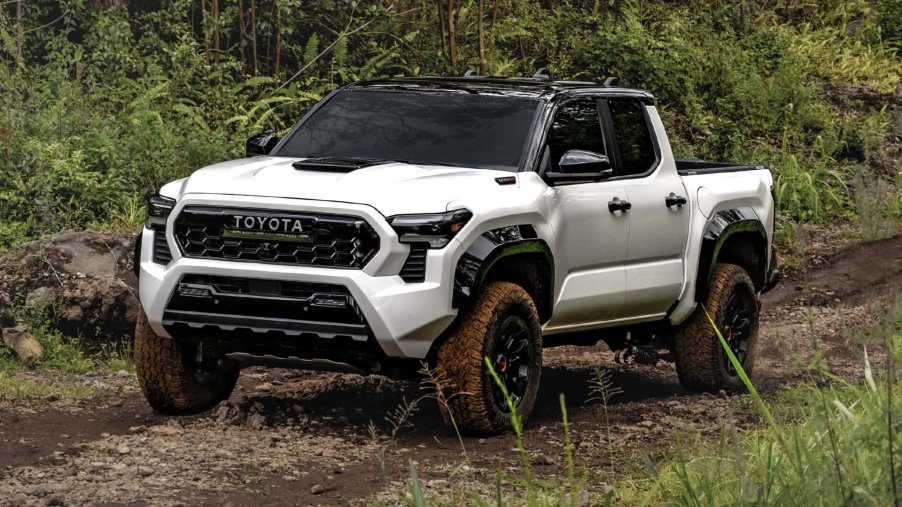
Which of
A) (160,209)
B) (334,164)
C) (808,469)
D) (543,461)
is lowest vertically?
(543,461)

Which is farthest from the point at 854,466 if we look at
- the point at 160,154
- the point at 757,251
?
the point at 160,154

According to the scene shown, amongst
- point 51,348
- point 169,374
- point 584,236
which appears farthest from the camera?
point 51,348

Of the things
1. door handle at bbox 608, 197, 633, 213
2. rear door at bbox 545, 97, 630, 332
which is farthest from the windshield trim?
door handle at bbox 608, 197, 633, 213

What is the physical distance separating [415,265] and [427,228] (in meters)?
0.19

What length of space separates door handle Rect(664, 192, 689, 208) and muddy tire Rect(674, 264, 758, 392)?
76cm

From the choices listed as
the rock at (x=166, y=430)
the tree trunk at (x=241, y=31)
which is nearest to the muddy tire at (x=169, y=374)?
the rock at (x=166, y=430)

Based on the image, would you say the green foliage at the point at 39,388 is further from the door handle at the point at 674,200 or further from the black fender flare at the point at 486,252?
the door handle at the point at 674,200

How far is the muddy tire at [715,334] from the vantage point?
9.51 meters

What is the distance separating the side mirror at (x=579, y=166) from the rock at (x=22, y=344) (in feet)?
12.6

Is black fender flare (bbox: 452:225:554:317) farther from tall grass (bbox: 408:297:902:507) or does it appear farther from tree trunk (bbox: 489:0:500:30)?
tree trunk (bbox: 489:0:500:30)

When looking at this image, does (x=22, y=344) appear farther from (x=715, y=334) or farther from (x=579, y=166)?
(x=715, y=334)

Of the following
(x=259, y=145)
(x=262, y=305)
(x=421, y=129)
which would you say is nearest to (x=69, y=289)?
(x=259, y=145)

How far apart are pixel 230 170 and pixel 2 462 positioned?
1.87 meters

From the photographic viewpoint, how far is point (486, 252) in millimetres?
7367
